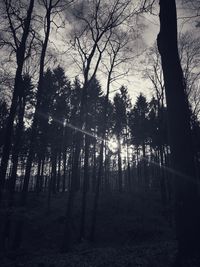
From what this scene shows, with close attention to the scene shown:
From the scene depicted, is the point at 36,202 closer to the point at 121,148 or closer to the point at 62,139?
the point at 62,139

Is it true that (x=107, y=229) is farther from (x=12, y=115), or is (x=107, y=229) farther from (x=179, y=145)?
(x=179, y=145)

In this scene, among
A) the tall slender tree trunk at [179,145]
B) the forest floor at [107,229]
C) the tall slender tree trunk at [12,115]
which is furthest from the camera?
the forest floor at [107,229]

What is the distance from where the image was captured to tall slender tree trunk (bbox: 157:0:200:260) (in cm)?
392

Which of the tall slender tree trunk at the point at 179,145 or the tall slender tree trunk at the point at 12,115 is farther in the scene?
the tall slender tree trunk at the point at 12,115

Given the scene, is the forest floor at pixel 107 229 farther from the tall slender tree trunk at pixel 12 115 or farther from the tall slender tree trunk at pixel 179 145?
the tall slender tree trunk at pixel 179 145

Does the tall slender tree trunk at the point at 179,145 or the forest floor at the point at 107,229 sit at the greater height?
the tall slender tree trunk at the point at 179,145

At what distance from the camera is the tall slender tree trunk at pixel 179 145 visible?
12.9 ft

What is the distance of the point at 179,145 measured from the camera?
169 inches

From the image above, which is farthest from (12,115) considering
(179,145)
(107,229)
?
(107,229)

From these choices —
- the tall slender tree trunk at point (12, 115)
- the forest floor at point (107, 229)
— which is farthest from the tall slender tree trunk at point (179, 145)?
the tall slender tree trunk at point (12, 115)

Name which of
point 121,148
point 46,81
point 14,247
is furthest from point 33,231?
point 121,148

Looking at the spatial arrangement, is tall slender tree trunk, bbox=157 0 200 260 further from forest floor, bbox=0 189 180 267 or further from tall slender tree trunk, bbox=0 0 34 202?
tall slender tree trunk, bbox=0 0 34 202

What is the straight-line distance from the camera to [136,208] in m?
22.1

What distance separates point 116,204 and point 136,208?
86.8 inches
